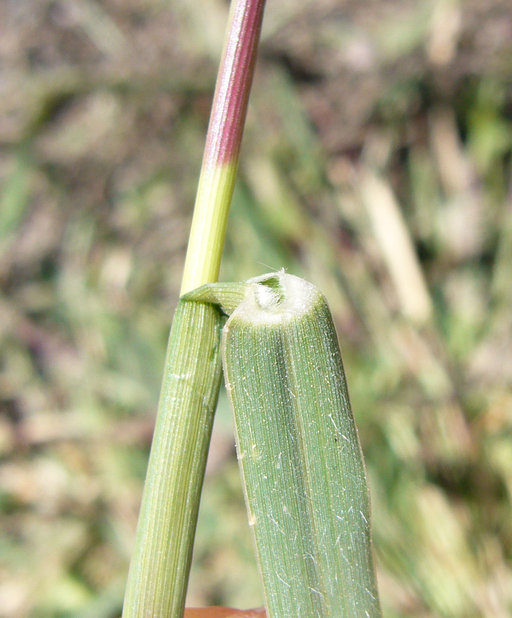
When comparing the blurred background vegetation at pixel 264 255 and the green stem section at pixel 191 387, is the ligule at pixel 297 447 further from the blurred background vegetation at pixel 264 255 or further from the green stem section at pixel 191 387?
the blurred background vegetation at pixel 264 255

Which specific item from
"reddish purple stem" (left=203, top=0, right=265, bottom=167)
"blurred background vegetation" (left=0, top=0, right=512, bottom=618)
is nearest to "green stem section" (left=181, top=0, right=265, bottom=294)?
"reddish purple stem" (left=203, top=0, right=265, bottom=167)

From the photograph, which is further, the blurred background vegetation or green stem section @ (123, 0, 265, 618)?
the blurred background vegetation

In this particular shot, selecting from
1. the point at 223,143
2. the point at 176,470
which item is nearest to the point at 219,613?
the point at 176,470

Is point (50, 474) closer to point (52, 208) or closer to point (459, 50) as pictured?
point (52, 208)

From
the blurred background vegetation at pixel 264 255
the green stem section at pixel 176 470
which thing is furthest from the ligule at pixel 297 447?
the blurred background vegetation at pixel 264 255

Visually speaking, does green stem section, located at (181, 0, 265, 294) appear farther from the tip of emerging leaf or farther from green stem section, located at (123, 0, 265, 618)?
the tip of emerging leaf
